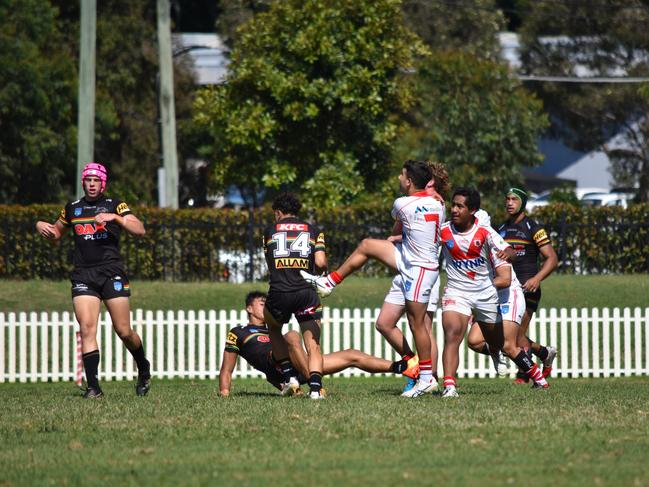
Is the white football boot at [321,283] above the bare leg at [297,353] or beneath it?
above

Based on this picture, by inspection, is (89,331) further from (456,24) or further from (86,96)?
(456,24)

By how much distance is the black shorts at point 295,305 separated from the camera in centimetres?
1099

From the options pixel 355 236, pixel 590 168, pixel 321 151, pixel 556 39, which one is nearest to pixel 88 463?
pixel 355 236

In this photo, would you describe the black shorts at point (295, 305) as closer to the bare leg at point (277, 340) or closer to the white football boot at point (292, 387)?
the bare leg at point (277, 340)

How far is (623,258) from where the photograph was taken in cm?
2567

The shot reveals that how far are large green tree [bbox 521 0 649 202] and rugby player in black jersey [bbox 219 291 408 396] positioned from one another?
3379 cm

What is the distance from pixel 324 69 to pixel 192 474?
2287 centimetres

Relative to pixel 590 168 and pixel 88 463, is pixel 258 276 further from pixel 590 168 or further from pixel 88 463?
pixel 590 168

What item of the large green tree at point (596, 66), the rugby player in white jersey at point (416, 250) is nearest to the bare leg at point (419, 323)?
the rugby player in white jersey at point (416, 250)

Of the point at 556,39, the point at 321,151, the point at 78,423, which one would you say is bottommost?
the point at 78,423

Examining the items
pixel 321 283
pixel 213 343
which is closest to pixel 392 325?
pixel 321 283

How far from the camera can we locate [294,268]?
11.0 metres

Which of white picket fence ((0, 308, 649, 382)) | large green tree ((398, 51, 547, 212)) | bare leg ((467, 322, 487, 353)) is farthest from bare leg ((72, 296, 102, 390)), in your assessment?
large green tree ((398, 51, 547, 212))

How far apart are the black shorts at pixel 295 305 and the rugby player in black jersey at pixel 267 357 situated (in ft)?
1.48
